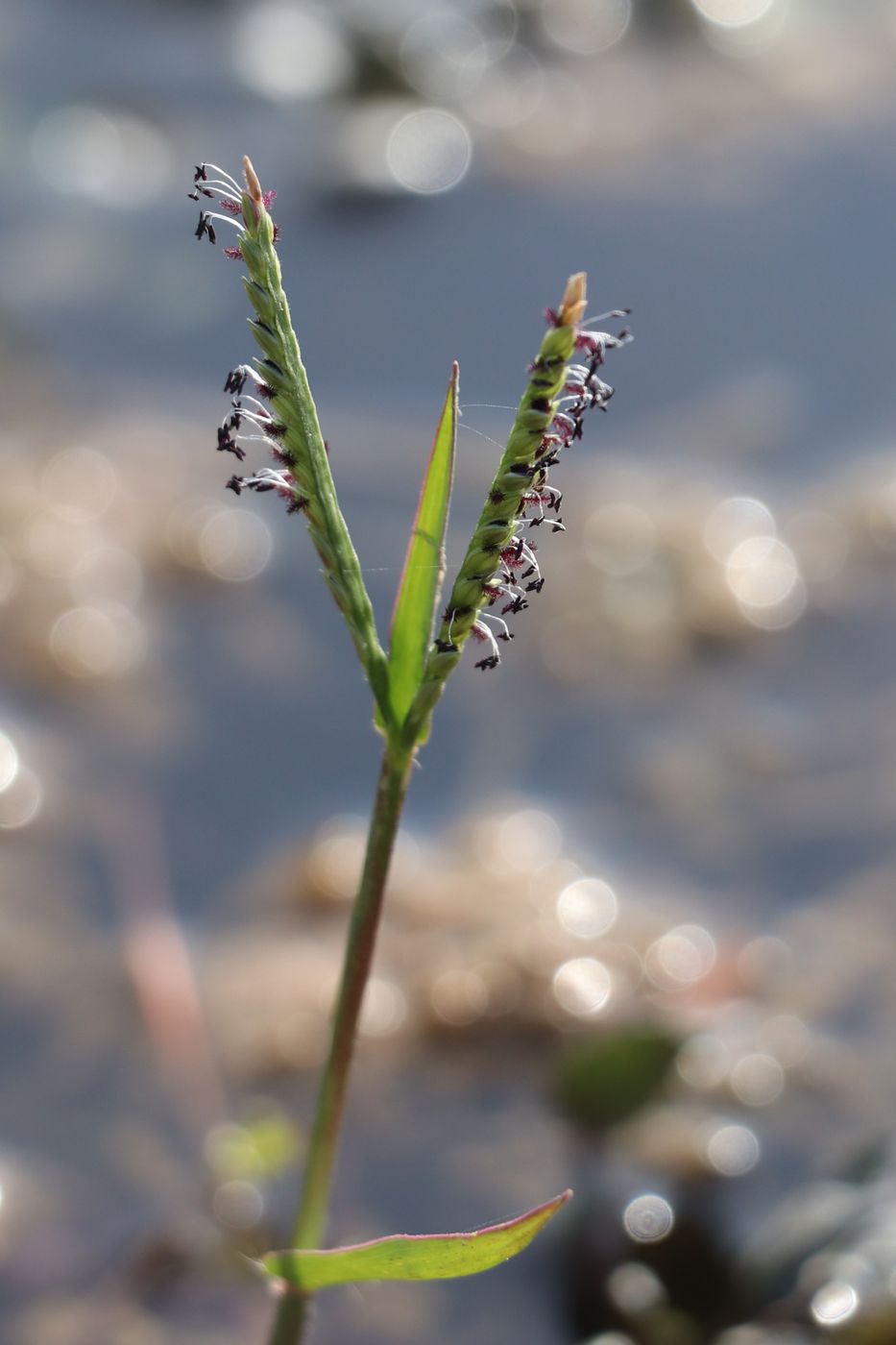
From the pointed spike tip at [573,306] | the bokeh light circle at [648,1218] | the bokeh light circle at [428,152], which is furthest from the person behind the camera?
the bokeh light circle at [428,152]

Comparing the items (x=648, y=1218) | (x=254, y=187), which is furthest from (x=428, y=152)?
(x=254, y=187)

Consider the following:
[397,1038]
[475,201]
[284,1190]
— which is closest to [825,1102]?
[397,1038]

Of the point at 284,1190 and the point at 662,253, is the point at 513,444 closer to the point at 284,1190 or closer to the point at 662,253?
the point at 284,1190

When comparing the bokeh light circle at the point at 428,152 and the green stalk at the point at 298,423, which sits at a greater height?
the bokeh light circle at the point at 428,152

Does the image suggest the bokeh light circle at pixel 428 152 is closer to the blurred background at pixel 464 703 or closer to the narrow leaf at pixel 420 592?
the blurred background at pixel 464 703

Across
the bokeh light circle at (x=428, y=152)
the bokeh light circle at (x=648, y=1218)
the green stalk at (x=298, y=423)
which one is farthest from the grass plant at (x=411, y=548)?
the bokeh light circle at (x=428, y=152)

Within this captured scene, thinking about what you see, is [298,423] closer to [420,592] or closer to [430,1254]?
[420,592]

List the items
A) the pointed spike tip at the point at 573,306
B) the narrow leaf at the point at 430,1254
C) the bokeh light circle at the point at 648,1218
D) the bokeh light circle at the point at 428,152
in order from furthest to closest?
the bokeh light circle at the point at 428,152 < the bokeh light circle at the point at 648,1218 < the narrow leaf at the point at 430,1254 < the pointed spike tip at the point at 573,306

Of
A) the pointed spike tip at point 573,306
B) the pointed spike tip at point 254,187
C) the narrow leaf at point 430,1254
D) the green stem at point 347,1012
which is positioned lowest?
the narrow leaf at point 430,1254

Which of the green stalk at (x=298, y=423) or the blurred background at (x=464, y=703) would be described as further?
the blurred background at (x=464, y=703)
